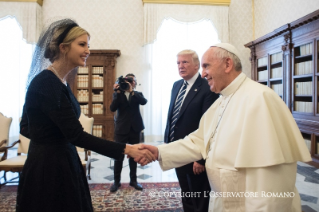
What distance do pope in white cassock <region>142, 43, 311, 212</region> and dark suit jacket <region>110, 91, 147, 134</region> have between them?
1.76m

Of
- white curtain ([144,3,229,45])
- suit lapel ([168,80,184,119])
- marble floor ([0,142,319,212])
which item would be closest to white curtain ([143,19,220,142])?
white curtain ([144,3,229,45])

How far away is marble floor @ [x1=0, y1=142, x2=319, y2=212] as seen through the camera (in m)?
2.93

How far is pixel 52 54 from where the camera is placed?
1397mm

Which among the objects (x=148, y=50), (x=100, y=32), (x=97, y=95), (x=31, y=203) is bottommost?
(x=31, y=203)

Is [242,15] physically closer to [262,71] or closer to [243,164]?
[262,71]

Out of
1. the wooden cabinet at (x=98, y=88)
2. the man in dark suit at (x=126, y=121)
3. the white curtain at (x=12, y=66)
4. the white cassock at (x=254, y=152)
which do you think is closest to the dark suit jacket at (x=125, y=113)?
the man in dark suit at (x=126, y=121)

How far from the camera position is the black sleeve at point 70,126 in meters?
1.23

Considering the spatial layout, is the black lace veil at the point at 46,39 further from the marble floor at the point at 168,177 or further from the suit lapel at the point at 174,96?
the marble floor at the point at 168,177

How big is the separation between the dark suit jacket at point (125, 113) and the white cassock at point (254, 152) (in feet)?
5.93

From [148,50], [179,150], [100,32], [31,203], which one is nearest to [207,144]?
[179,150]

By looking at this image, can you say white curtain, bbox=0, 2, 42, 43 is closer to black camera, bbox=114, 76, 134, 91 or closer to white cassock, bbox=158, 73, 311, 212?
black camera, bbox=114, 76, 134, 91

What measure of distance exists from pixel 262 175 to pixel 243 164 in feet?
0.32

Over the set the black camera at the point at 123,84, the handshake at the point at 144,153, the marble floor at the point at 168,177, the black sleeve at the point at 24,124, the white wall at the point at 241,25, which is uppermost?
the white wall at the point at 241,25

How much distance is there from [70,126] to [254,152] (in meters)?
0.92
